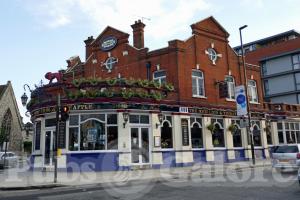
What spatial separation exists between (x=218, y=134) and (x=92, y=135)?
10765mm

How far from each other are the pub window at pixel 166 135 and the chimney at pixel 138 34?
25.0 feet

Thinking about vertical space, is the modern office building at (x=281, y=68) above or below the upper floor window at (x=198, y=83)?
above

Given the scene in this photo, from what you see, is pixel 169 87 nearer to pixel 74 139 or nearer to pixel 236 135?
pixel 74 139

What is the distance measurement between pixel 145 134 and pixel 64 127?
540cm

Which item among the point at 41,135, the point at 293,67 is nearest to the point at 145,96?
the point at 41,135

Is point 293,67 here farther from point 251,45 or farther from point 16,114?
point 16,114

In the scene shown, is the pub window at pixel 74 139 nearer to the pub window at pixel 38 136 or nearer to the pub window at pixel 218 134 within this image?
the pub window at pixel 38 136

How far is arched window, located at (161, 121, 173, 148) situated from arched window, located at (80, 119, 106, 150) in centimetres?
438

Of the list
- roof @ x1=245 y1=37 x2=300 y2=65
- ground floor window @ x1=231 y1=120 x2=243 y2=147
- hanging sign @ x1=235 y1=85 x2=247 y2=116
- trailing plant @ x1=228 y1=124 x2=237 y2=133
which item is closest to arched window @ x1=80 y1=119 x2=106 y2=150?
hanging sign @ x1=235 y1=85 x2=247 y2=116

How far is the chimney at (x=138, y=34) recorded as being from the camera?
28.0 meters

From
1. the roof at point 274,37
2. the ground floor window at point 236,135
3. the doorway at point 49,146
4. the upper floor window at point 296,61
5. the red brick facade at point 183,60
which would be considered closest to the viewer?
the doorway at point 49,146

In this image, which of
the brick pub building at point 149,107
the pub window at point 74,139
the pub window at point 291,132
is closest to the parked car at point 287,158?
the brick pub building at point 149,107

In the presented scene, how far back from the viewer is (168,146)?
23812 mm

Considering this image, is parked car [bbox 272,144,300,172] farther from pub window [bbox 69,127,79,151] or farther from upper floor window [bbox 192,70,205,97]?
pub window [bbox 69,127,79,151]
